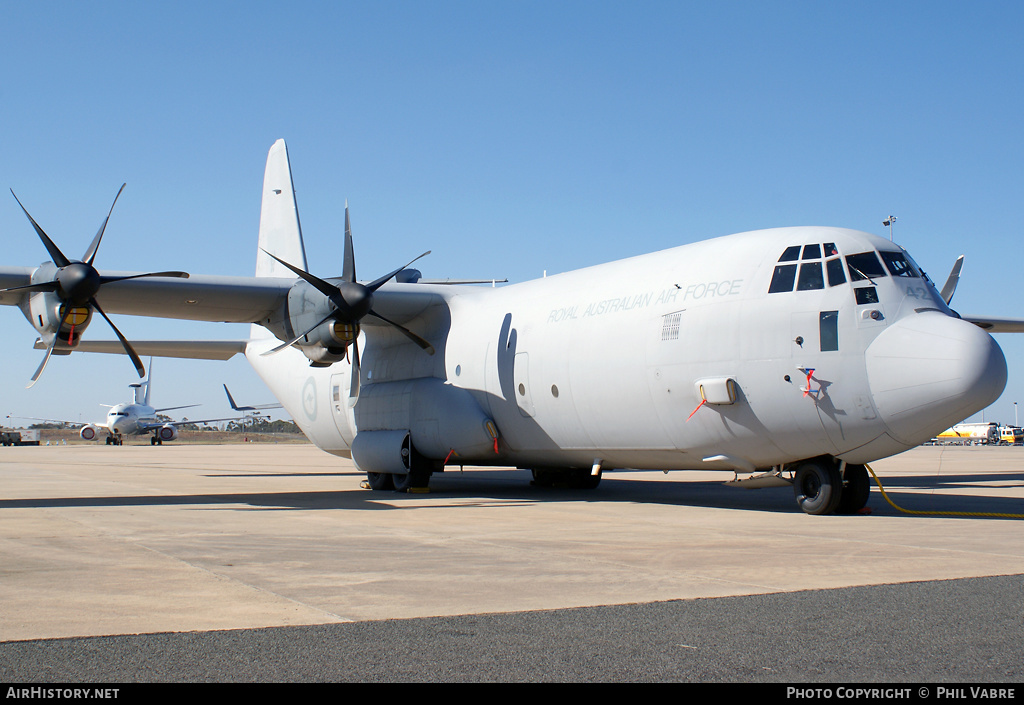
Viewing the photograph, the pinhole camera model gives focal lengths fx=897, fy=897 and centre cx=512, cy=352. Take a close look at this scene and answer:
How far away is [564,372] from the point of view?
50.3 ft

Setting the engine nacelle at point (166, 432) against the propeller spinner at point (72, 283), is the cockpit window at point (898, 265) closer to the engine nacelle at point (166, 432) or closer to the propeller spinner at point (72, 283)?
the propeller spinner at point (72, 283)

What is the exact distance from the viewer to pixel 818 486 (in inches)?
502

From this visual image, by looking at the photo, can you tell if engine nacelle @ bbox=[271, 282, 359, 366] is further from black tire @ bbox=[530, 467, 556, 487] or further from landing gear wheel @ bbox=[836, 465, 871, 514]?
landing gear wheel @ bbox=[836, 465, 871, 514]

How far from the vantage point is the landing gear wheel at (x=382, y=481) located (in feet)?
63.5

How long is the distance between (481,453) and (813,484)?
6.79m

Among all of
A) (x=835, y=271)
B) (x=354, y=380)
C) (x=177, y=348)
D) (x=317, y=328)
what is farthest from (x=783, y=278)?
(x=177, y=348)

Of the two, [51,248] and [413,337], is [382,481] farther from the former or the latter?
[51,248]

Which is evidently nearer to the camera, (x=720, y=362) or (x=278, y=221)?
(x=720, y=362)

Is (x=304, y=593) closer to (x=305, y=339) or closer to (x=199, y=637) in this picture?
(x=199, y=637)

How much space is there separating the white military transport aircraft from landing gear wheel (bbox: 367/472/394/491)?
0.05 metres

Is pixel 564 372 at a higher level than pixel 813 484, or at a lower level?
higher

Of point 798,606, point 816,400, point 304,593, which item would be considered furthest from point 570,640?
point 816,400

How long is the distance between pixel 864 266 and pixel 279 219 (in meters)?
16.7

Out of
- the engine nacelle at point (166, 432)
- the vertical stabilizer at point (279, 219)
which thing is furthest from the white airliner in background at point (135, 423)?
the vertical stabilizer at point (279, 219)
